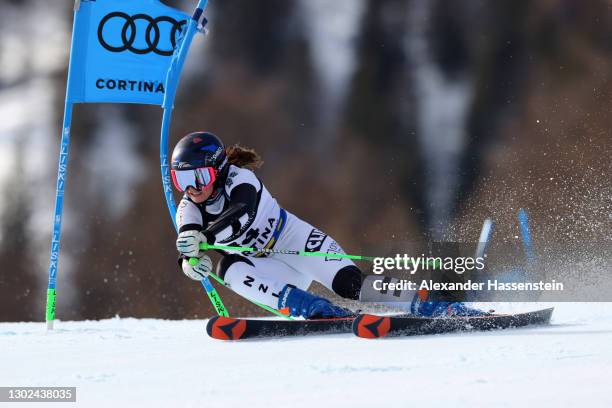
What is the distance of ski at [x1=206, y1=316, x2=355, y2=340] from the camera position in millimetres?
3340

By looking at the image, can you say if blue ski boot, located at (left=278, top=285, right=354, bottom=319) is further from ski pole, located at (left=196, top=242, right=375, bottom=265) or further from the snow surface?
the snow surface

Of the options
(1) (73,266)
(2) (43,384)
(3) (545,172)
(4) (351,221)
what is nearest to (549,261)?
(2) (43,384)

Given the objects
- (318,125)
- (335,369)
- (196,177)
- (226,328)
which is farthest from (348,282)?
(318,125)

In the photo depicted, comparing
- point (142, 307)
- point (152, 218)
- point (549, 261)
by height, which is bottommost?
point (142, 307)

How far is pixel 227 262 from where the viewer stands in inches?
147

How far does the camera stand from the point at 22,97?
34.7ft

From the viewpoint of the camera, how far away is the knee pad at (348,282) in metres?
3.76

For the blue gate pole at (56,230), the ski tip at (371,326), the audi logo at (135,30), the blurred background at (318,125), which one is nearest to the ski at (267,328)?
the ski tip at (371,326)

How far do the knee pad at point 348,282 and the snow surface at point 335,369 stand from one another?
21.4 inches

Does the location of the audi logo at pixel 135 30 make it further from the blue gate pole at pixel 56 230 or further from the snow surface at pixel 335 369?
the snow surface at pixel 335 369

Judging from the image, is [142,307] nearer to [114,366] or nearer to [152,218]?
[152,218]

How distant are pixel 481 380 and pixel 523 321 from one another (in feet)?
4.72

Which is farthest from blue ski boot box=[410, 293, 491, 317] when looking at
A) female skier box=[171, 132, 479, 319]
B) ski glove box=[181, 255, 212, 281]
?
ski glove box=[181, 255, 212, 281]

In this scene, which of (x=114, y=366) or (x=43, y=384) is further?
(x=114, y=366)
